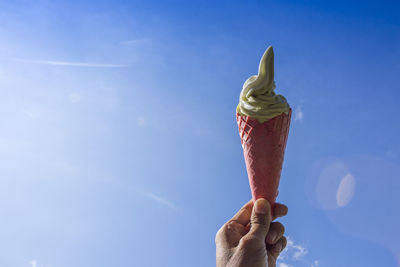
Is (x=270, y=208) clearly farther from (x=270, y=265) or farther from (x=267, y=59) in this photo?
(x=267, y=59)

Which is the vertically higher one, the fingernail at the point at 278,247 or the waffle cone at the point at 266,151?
the waffle cone at the point at 266,151

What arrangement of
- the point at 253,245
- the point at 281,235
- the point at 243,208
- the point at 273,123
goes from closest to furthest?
1. the point at 253,245
2. the point at 273,123
3. the point at 281,235
4. the point at 243,208

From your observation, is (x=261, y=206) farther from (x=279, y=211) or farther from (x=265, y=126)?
(x=265, y=126)

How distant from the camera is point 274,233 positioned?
4199mm

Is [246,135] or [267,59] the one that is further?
[246,135]

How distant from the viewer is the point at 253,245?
A: 3764 millimetres

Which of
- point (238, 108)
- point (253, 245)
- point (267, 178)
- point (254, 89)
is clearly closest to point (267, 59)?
point (254, 89)

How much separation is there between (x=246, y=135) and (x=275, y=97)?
2.10ft

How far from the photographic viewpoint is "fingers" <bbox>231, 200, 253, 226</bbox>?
15.0ft

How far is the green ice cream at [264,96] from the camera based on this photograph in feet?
13.1

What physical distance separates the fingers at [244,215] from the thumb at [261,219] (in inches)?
21.2

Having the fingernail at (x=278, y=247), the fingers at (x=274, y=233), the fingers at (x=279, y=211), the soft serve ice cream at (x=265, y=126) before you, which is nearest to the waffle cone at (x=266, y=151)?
the soft serve ice cream at (x=265, y=126)

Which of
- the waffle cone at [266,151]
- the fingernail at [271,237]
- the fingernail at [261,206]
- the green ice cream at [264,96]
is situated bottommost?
the fingernail at [271,237]

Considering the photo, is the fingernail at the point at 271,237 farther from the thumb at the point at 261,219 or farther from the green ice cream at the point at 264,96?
the green ice cream at the point at 264,96
